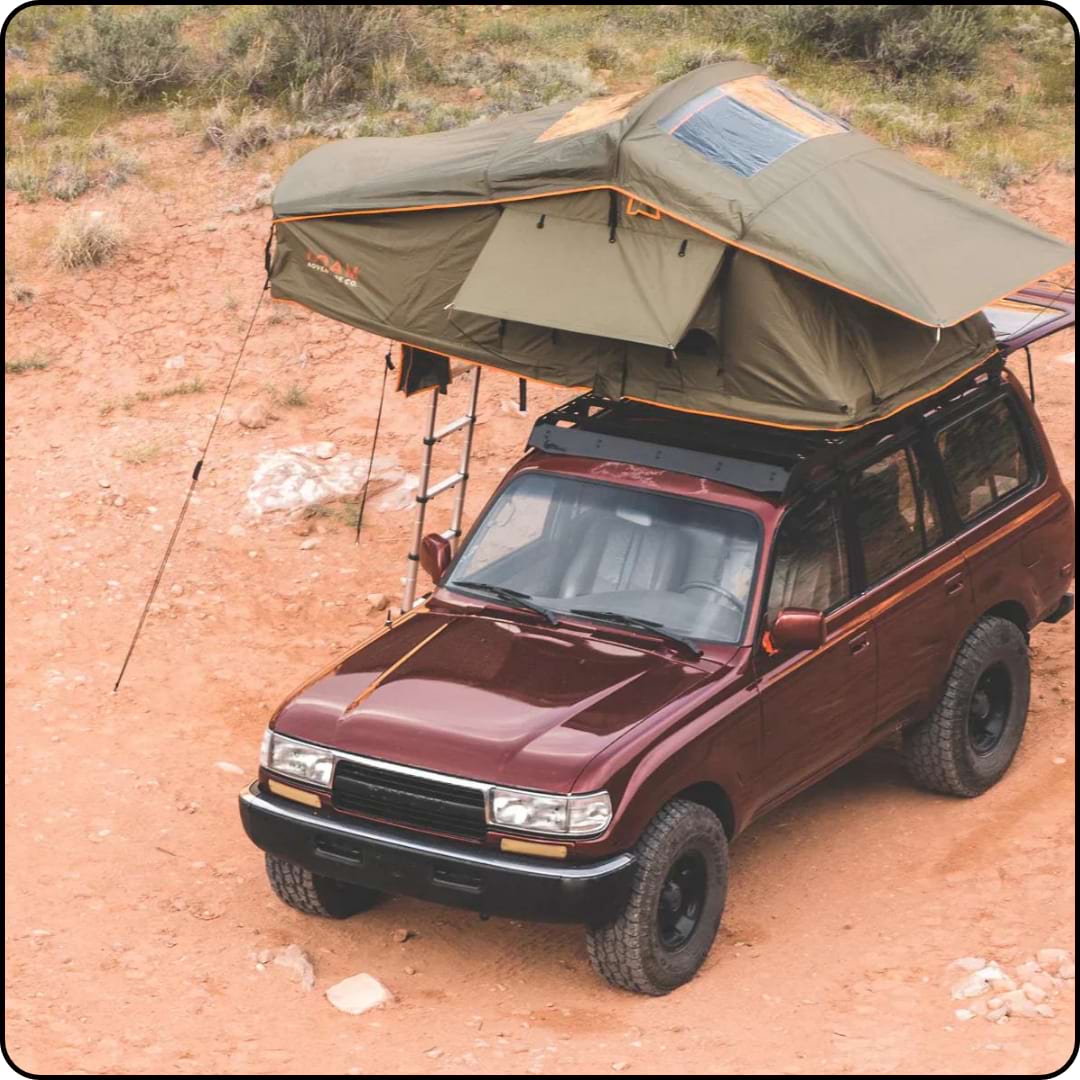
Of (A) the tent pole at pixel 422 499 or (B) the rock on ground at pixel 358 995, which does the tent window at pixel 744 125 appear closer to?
(A) the tent pole at pixel 422 499

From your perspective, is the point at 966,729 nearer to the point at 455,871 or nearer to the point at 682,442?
the point at 682,442

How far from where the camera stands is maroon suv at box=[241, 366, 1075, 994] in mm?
5969

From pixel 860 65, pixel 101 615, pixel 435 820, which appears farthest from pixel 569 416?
pixel 860 65

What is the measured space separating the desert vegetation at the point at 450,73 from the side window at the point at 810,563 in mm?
8680

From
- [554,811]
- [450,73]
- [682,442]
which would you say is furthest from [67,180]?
[554,811]

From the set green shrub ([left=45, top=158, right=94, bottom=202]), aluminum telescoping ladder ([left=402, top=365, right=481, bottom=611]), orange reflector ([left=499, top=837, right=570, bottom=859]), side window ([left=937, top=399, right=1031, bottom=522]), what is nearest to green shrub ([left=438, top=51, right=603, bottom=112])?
green shrub ([left=45, top=158, right=94, bottom=202])

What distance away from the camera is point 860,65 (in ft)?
56.6

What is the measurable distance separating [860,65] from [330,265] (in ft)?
34.4

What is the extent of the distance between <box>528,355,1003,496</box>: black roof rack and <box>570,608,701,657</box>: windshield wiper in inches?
28.6

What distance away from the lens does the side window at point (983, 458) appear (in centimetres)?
801

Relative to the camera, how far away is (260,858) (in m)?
7.58

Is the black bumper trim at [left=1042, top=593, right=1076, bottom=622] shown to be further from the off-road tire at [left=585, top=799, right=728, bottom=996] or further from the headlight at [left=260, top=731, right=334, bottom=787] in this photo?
the headlight at [left=260, top=731, right=334, bottom=787]

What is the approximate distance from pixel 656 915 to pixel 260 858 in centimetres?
228

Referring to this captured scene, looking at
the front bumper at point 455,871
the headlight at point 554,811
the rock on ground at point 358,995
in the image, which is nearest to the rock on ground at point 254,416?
the front bumper at point 455,871
